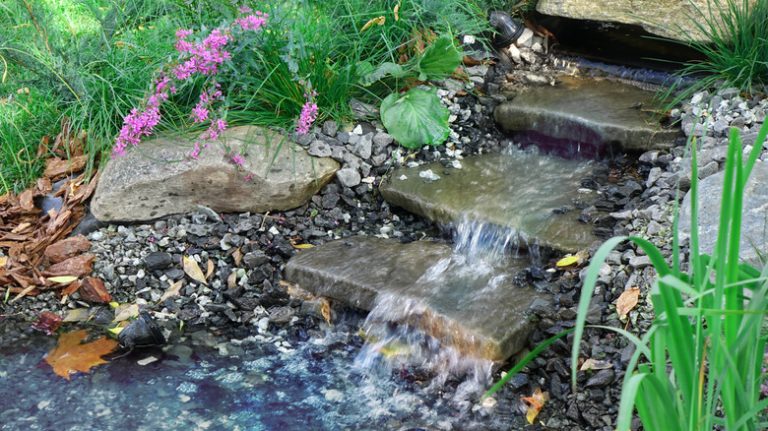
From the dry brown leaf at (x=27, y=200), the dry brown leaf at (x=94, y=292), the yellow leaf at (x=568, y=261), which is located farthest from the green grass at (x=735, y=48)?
the dry brown leaf at (x=27, y=200)

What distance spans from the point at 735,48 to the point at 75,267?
132 inches

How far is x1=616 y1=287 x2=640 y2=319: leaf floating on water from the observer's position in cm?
→ 298

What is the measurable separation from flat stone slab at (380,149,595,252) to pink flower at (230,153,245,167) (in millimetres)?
700

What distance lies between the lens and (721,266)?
1.69m

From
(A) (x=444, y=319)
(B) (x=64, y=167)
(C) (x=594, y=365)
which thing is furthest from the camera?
(B) (x=64, y=167)

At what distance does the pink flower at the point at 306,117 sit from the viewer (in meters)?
3.98

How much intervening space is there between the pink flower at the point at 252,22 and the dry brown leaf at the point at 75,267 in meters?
1.30

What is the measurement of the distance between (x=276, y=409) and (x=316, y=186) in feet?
4.44

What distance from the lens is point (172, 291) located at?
3732mm

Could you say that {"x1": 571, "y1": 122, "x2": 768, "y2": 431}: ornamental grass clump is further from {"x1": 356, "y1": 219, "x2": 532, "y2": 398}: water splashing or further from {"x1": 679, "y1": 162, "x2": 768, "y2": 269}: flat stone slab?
{"x1": 356, "y1": 219, "x2": 532, "y2": 398}: water splashing

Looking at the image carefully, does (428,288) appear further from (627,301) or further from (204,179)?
(204,179)

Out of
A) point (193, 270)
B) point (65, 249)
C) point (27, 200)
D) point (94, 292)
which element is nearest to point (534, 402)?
point (193, 270)

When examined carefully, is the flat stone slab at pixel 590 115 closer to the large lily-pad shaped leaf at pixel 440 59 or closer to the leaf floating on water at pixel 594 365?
the large lily-pad shaped leaf at pixel 440 59

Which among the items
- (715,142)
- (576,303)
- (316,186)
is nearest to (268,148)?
(316,186)
